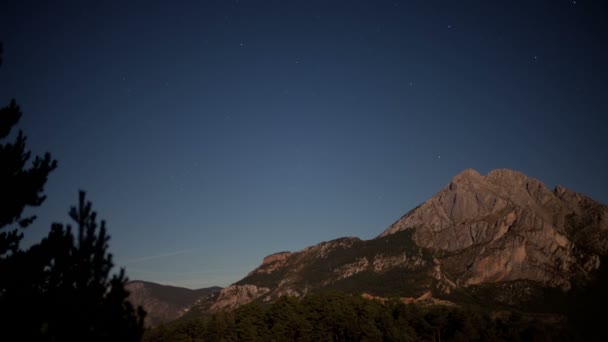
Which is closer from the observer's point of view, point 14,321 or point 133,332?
point 14,321

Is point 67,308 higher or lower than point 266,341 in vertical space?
higher

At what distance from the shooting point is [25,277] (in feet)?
47.7

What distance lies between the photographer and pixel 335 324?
94.0m

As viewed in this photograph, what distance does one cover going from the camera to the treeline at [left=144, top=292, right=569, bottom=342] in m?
90.1

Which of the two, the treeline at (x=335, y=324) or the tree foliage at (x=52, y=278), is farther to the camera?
the treeline at (x=335, y=324)

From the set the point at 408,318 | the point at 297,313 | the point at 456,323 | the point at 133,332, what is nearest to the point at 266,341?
the point at 297,313

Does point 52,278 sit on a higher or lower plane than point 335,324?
higher

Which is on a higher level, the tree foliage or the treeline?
the tree foliage

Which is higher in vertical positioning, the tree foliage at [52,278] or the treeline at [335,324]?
the tree foliage at [52,278]

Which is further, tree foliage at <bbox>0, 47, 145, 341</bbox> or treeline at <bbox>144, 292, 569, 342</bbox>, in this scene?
treeline at <bbox>144, 292, 569, 342</bbox>

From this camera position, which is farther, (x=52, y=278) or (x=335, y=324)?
(x=335, y=324)

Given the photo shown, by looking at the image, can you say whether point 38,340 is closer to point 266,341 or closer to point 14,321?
point 14,321

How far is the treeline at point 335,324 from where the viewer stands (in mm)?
90062

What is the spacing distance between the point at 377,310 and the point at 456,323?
18418 mm
